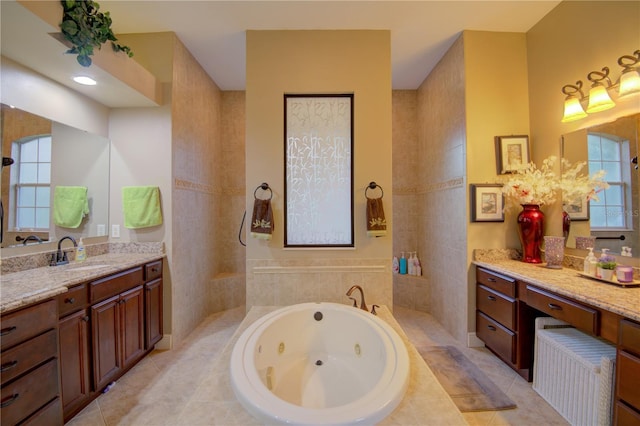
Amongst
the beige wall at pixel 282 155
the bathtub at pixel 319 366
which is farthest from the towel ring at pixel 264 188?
the bathtub at pixel 319 366

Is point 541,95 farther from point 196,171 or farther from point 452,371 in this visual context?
point 196,171

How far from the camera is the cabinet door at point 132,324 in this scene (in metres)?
1.99

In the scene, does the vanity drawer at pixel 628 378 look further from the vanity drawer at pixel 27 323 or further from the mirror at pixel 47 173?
the mirror at pixel 47 173

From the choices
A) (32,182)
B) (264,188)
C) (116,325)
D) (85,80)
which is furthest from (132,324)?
(85,80)

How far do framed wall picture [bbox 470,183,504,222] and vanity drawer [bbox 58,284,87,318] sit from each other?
3.12 metres

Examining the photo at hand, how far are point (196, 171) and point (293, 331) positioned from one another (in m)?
2.09

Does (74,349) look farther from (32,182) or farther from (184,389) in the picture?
(32,182)

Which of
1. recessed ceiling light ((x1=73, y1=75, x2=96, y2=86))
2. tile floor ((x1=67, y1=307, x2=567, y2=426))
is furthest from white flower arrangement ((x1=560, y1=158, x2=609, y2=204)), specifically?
recessed ceiling light ((x1=73, y1=75, x2=96, y2=86))

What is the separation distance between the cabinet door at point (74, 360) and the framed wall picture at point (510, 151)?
11.5ft

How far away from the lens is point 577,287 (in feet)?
5.34

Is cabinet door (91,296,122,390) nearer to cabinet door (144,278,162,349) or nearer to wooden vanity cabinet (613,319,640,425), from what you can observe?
cabinet door (144,278,162,349)

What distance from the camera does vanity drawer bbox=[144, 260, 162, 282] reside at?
2252 mm

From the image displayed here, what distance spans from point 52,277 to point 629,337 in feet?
10.6

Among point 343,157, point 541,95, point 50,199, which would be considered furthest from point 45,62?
point 541,95
